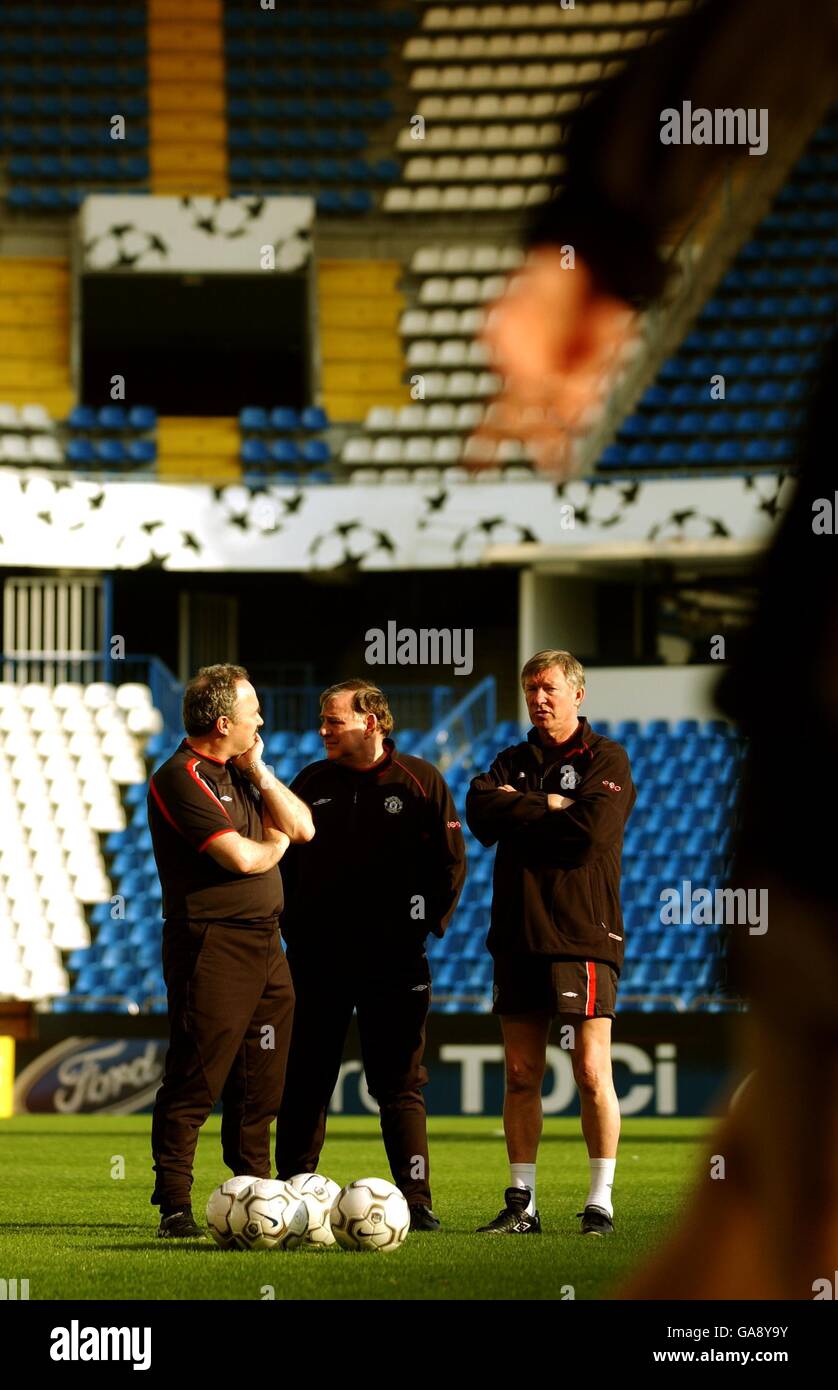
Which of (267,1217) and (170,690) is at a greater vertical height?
(170,690)

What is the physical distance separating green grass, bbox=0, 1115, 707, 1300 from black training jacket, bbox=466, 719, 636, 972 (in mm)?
901

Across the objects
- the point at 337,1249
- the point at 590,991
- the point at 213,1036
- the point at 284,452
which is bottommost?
the point at 337,1249

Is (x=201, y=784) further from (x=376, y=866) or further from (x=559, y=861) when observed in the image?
(x=559, y=861)

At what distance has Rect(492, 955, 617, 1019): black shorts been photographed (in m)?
5.81

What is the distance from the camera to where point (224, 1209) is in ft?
18.4

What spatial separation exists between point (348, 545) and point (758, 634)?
18.8m

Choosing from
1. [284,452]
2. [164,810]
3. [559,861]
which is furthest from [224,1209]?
[284,452]

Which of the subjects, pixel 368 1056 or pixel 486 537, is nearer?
pixel 368 1056

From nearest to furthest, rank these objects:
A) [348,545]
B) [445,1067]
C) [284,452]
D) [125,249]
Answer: [445,1067], [348,545], [284,452], [125,249]

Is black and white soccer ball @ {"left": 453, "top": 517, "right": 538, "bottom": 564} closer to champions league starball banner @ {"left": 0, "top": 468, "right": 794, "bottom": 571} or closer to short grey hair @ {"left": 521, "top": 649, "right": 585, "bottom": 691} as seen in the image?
champions league starball banner @ {"left": 0, "top": 468, "right": 794, "bottom": 571}

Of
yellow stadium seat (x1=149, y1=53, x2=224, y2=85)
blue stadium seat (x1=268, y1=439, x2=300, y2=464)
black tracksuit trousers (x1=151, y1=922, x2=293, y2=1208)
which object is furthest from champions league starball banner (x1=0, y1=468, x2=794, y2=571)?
black tracksuit trousers (x1=151, y1=922, x2=293, y2=1208)

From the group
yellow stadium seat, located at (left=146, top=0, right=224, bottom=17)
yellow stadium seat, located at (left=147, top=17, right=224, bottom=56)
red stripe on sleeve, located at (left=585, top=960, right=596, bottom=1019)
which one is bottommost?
red stripe on sleeve, located at (left=585, top=960, right=596, bottom=1019)

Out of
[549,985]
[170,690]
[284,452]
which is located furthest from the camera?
[284,452]

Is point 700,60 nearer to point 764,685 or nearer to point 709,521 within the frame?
point 764,685
